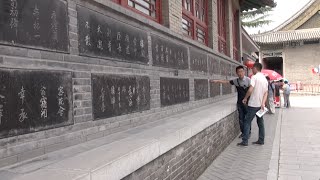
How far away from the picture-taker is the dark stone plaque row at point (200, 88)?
7309 mm

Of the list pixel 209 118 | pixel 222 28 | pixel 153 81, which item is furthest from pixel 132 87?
pixel 222 28

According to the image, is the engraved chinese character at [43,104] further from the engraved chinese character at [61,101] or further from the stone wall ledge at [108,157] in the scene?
the stone wall ledge at [108,157]

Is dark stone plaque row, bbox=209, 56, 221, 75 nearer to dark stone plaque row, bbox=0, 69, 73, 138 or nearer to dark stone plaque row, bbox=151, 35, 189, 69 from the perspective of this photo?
dark stone plaque row, bbox=151, 35, 189, 69

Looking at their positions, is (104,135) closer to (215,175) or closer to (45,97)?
(45,97)

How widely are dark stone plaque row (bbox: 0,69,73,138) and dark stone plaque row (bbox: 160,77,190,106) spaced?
2.40m

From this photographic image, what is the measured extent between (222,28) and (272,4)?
11.7 feet

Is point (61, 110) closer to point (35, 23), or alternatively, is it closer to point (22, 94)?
point (22, 94)

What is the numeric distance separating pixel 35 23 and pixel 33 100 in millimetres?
557

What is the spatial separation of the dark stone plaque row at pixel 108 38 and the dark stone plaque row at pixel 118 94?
0.24 meters

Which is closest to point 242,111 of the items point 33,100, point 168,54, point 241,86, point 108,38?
point 241,86

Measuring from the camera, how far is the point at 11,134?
8.01 feet

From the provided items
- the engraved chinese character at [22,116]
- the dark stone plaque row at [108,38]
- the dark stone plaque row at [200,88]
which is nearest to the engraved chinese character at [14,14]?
the engraved chinese character at [22,116]

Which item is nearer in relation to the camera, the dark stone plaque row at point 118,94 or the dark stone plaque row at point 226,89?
the dark stone plaque row at point 118,94

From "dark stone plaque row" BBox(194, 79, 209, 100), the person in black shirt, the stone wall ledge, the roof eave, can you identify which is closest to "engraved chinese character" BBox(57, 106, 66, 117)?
the stone wall ledge
